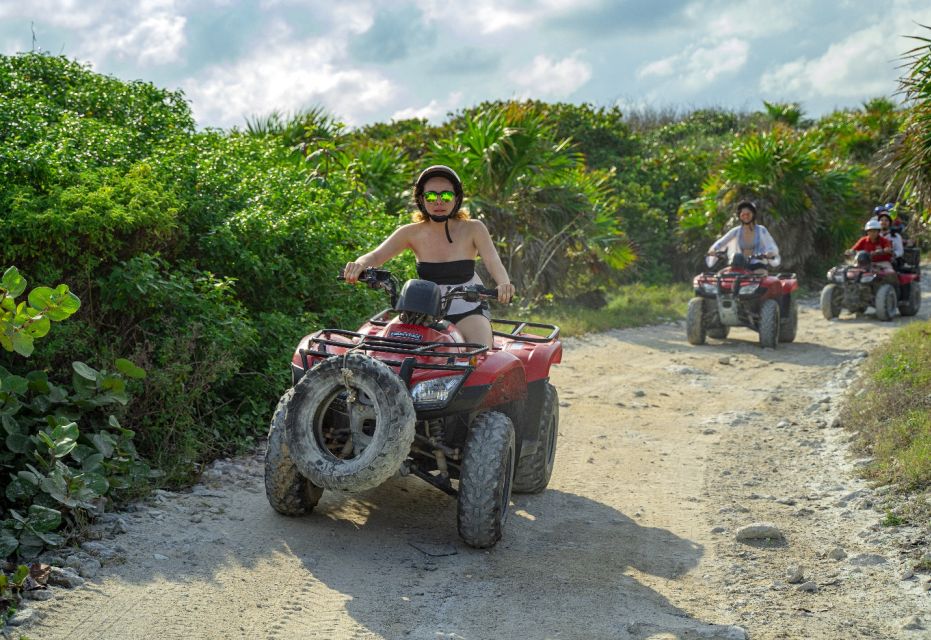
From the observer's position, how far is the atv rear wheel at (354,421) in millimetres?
4719

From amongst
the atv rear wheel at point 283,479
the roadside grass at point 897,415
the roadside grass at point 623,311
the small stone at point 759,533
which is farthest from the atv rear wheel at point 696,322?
the atv rear wheel at point 283,479

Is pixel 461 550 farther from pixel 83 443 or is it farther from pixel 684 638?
pixel 83 443

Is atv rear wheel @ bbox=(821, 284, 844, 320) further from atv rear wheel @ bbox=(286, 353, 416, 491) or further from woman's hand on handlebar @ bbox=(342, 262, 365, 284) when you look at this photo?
atv rear wheel @ bbox=(286, 353, 416, 491)

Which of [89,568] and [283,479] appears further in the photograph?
[283,479]

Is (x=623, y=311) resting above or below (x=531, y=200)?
below

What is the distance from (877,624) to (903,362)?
5994 mm

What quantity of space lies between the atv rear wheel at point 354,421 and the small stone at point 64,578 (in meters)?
1.12

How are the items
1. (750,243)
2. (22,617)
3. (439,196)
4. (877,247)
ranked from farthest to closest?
(877,247), (750,243), (439,196), (22,617)

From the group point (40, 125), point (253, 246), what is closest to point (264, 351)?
point (253, 246)

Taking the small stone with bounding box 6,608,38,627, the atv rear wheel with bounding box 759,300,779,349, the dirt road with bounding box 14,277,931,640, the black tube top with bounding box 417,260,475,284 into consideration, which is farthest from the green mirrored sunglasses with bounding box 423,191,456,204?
the atv rear wheel with bounding box 759,300,779,349

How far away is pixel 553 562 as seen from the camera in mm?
5133

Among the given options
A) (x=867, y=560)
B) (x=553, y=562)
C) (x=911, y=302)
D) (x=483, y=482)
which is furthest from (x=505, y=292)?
(x=911, y=302)

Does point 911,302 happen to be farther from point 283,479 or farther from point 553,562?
point 283,479

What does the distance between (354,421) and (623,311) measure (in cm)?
1208
